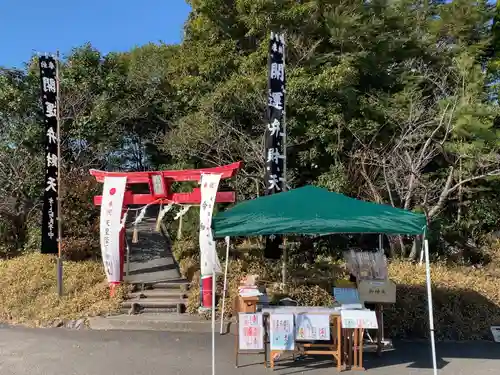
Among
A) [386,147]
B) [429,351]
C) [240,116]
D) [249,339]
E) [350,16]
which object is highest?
[350,16]

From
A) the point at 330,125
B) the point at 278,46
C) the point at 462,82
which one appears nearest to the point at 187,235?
the point at 330,125

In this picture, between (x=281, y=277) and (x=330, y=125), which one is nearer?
(x=281, y=277)

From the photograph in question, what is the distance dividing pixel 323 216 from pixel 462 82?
8.33 metres

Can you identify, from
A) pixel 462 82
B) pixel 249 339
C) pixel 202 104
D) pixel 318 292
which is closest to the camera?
pixel 249 339

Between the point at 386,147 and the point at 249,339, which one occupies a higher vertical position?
the point at 386,147

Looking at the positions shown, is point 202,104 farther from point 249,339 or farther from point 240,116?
point 249,339

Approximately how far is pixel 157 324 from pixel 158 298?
46.0 inches

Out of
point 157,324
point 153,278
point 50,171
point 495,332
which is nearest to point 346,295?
point 495,332

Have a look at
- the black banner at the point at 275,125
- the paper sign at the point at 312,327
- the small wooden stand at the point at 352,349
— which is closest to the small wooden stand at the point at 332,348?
the small wooden stand at the point at 352,349

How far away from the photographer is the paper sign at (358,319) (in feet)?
17.9

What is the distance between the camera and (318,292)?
27.1ft

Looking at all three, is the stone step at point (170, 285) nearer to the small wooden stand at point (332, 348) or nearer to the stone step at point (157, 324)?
the stone step at point (157, 324)

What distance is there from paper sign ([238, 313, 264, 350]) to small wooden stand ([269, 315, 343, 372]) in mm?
255

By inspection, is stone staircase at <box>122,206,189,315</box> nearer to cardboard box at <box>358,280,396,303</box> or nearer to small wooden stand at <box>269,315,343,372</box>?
small wooden stand at <box>269,315,343,372</box>
